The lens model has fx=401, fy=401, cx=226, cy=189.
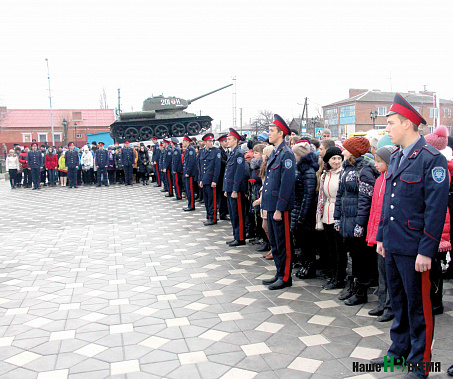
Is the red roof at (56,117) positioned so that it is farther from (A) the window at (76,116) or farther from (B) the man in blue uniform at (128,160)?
(B) the man in blue uniform at (128,160)

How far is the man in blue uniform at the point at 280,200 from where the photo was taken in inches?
Result: 196

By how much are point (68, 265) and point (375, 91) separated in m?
71.6

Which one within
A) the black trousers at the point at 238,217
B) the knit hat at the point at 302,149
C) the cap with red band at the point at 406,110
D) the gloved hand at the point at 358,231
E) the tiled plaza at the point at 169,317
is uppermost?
the cap with red band at the point at 406,110

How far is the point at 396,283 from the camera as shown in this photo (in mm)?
3016

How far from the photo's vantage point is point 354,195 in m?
4.39

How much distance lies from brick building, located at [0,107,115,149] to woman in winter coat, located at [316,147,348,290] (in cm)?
5212

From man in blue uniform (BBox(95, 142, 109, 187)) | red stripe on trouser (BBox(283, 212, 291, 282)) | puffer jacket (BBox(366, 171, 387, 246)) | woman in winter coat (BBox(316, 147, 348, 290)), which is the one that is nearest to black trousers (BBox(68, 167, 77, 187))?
man in blue uniform (BBox(95, 142, 109, 187))

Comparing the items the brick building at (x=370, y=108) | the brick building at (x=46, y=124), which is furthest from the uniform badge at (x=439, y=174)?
the brick building at (x=370, y=108)

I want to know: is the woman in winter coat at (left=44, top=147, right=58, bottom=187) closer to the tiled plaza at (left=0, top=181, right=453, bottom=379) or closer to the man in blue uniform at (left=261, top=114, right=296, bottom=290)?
the tiled plaza at (left=0, top=181, right=453, bottom=379)

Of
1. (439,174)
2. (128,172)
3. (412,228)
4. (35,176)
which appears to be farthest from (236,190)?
(35,176)

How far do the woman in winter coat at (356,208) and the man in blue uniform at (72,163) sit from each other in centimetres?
1591

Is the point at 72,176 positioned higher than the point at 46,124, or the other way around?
the point at 46,124

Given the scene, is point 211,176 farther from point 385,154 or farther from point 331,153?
point 385,154

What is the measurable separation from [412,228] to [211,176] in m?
6.93
